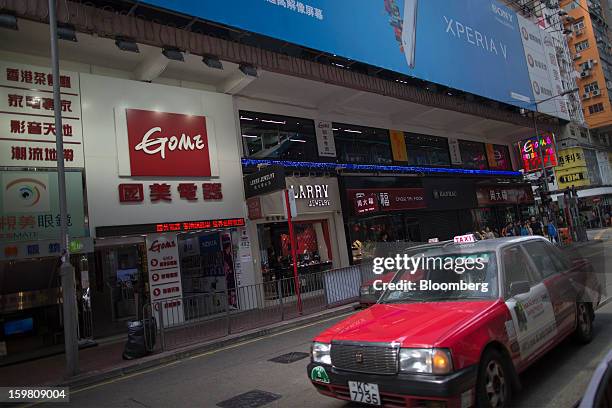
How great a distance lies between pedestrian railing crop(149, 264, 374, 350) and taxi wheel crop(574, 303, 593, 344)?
272 inches

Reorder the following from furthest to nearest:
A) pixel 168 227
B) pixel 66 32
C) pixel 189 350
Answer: pixel 168 227
pixel 66 32
pixel 189 350

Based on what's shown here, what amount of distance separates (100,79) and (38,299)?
605 centimetres

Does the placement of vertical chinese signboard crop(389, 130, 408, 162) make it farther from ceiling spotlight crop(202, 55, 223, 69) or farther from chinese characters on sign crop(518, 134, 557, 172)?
chinese characters on sign crop(518, 134, 557, 172)

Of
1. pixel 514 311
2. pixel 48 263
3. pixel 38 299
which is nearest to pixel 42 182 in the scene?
pixel 48 263

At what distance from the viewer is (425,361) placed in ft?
11.5

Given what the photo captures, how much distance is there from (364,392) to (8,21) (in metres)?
11.0

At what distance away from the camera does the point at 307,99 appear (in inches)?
691

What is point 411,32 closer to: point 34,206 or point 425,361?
point 34,206

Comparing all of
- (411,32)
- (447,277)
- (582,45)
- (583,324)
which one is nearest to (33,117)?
(447,277)

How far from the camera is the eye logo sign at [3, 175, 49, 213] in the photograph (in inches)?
392

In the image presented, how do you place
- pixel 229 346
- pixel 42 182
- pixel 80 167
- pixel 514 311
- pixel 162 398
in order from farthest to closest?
pixel 80 167 < pixel 42 182 < pixel 229 346 < pixel 162 398 < pixel 514 311

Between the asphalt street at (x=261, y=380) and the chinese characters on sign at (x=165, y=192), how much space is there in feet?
17.7

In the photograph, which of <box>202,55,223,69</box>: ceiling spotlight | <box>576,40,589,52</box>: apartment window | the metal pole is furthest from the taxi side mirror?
<box>576,40,589,52</box>: apartment window

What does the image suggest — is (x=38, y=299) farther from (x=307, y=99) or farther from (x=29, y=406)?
(x=307, y=99)
